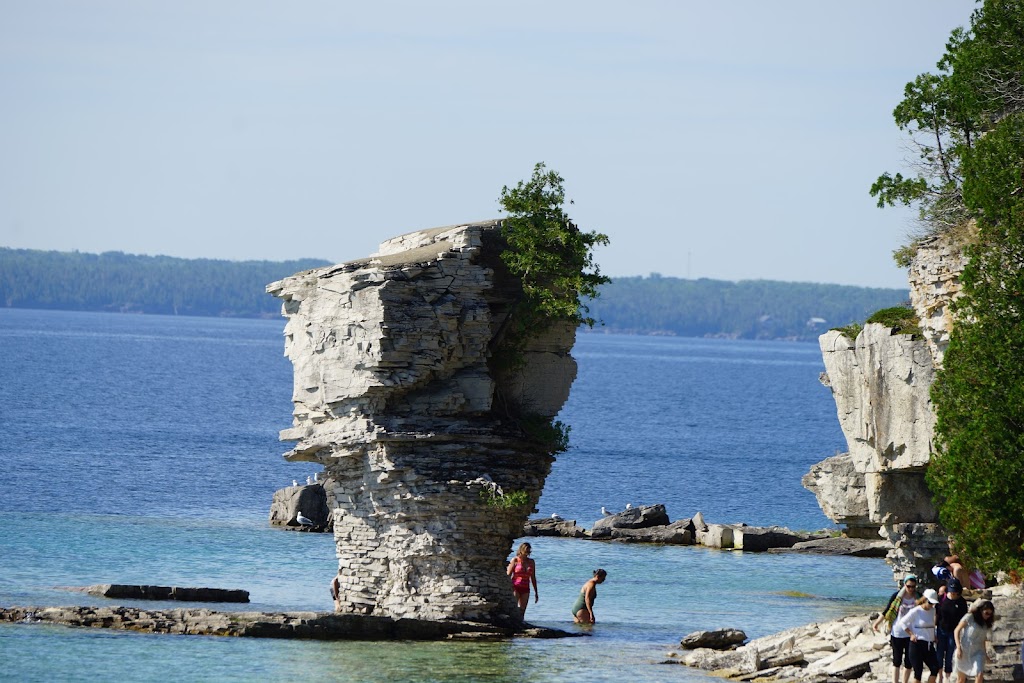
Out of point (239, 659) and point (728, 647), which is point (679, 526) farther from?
point (239, 659)

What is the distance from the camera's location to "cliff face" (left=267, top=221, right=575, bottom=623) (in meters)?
30.4

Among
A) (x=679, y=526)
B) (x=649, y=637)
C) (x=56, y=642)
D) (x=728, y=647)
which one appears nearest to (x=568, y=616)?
(x=649, y=637)

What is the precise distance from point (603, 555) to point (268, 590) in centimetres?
1425

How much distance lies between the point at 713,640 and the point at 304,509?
25.3 m

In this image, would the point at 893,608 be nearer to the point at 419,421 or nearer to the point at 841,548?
the point at 419,421

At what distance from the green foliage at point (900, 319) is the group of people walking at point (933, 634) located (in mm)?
6752

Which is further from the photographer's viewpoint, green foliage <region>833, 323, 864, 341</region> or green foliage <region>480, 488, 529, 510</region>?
green foliage <region>833, 323, 864, 341</region>

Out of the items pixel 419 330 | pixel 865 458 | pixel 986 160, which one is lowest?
pixel 865 458

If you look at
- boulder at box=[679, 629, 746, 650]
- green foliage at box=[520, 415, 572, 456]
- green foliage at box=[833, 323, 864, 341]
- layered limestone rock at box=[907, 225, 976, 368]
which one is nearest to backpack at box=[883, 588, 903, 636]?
layered limestone rock at box=[907, 225, 976, 368]

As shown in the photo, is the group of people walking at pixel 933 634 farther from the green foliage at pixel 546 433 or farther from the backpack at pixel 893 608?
the green foliage at pixel 546 433

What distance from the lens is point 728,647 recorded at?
2995 cm

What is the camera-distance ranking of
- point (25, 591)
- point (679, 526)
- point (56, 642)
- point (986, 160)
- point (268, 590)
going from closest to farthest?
point (986, 160) → point (56, 642) → point (25, 591) → point (268, 590) → point (679, 526)

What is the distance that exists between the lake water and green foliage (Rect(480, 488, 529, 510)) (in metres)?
2.76

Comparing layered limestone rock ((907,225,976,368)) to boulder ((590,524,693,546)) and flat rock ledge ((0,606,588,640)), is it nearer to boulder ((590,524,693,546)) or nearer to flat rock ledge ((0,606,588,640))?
flat rock ledge ((0,606,588,640))
